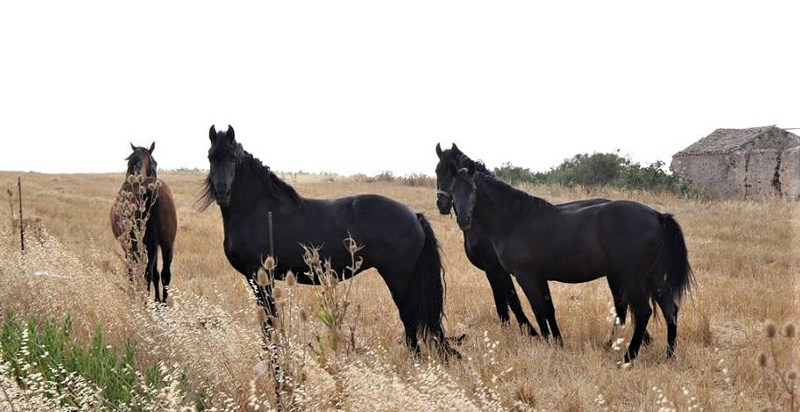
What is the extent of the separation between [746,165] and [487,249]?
2671cm

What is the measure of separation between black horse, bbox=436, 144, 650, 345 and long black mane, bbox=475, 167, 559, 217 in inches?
8.1

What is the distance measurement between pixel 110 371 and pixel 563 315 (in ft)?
16.2

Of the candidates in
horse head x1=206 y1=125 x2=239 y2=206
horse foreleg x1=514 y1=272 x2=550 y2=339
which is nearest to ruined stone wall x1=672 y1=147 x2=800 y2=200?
horse foreleg x1=514 y1=272 x2=550 y2=339

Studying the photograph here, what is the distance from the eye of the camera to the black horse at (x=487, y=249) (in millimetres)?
6832

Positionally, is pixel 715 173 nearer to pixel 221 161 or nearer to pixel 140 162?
pixel 140 162

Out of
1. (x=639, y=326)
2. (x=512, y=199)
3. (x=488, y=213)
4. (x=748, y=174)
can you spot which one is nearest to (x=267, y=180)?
(x=488, y=213)

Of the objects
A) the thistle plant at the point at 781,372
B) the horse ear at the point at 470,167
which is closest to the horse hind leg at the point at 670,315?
the thistle plant at the point at 781,372

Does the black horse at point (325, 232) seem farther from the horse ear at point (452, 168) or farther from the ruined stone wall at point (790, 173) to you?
the ruined stone wall at point (790, 173)

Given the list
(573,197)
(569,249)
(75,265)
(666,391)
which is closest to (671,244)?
(569,249)

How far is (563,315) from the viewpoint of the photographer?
7465 mm

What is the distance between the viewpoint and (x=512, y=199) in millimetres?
6840

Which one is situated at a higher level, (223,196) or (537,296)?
(223,196)

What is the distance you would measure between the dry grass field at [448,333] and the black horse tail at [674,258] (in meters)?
0.62

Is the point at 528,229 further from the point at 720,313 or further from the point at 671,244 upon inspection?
the point at 720,313
